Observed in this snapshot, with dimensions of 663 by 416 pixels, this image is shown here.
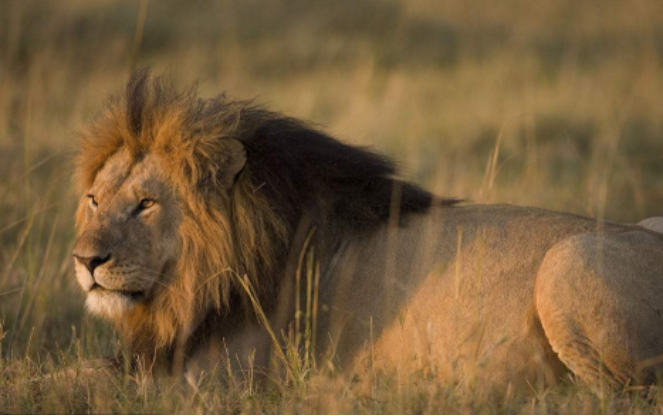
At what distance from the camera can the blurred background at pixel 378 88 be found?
797cm

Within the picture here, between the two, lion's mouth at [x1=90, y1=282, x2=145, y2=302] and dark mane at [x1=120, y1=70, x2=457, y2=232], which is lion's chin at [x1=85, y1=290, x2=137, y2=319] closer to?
lion's mouth at [x1=90, y1=282, x2=145, y2=302]

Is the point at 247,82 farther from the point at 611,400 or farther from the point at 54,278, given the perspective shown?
the point at 611,400

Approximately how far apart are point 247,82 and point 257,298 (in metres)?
11.0

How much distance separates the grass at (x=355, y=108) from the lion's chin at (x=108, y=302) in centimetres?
32

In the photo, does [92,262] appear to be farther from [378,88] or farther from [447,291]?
[378,88]

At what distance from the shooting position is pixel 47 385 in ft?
14.6

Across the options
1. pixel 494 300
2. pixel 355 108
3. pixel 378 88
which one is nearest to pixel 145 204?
pixel 494 300

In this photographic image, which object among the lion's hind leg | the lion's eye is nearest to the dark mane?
the lion's eye

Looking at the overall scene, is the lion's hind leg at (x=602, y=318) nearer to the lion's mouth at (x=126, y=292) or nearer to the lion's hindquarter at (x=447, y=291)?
the lion's hindquarter at (x=447, y=291)

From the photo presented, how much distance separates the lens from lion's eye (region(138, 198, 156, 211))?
4684 millimetres

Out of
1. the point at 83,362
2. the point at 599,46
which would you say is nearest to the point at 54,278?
the point at 83,362

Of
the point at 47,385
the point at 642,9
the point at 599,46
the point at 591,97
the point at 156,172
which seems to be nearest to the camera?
the point at 47,385

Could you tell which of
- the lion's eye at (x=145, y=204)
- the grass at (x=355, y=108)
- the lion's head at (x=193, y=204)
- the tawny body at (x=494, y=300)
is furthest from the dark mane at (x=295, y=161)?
the grass at (x=355, y=108)

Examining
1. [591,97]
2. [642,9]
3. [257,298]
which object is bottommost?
[257,298]
